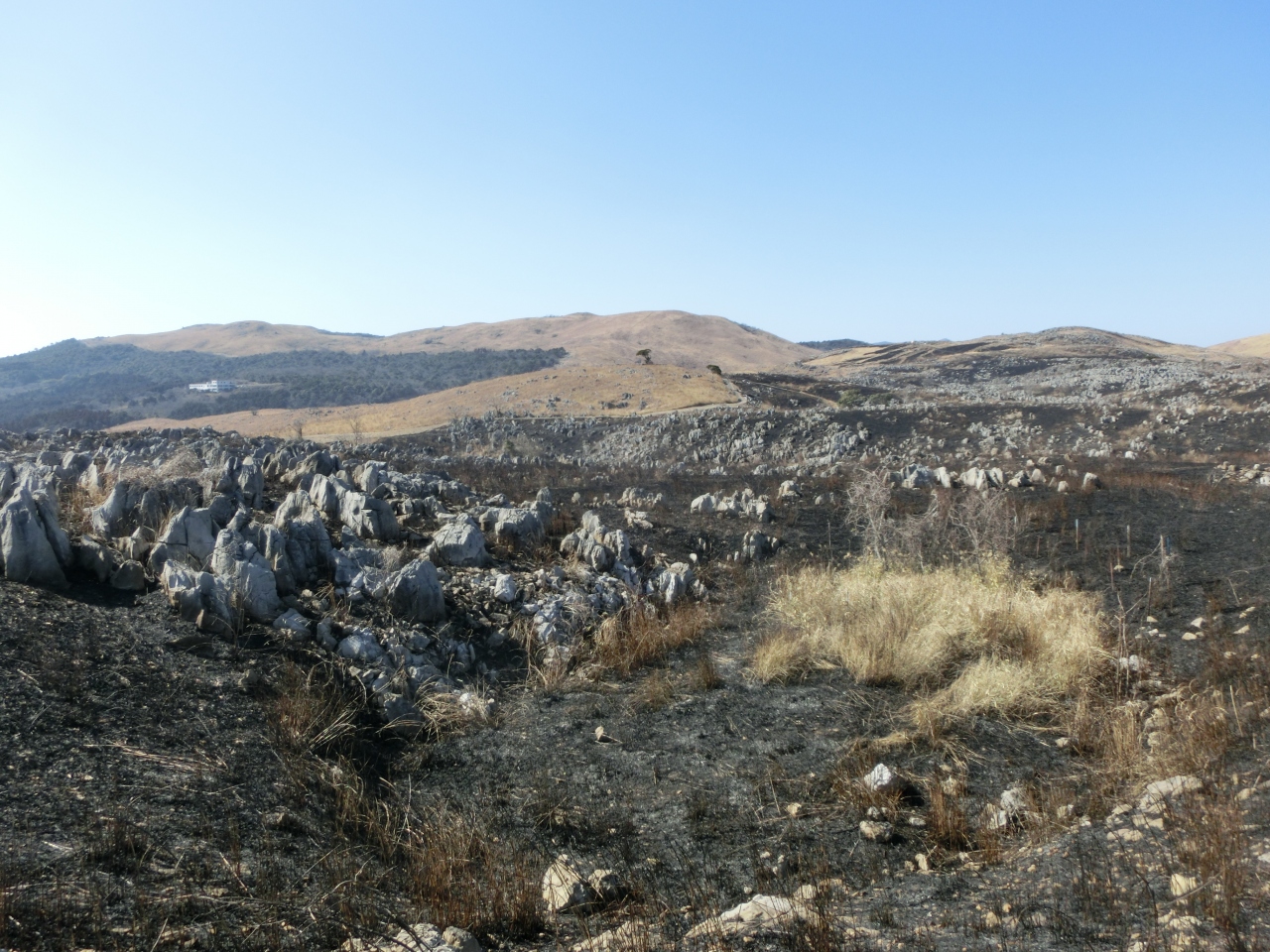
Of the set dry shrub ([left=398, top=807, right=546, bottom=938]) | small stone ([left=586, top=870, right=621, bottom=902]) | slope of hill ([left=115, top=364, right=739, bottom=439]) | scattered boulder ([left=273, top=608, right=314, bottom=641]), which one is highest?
slope of hill ([left=115, top=364, right=739, bottom=439])

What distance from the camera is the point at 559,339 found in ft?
315

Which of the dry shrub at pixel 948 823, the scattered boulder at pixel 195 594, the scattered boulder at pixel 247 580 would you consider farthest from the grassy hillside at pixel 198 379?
the dry shrub at pixel 948 823

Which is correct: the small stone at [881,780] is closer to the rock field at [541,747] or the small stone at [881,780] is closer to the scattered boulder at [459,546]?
the rock field at [541,747]

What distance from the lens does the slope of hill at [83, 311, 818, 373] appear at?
8538cm

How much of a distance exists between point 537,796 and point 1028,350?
7089cm

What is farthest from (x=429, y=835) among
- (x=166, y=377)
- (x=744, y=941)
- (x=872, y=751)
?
(x=166, y=377)

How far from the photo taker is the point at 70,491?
341 inches

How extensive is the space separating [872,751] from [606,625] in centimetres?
309

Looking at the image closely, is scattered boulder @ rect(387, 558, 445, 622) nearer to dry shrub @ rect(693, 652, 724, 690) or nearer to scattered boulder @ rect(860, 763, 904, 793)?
dry shrub @ rect(693, 652, 724, 690)

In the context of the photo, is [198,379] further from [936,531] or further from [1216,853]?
[1216,853]

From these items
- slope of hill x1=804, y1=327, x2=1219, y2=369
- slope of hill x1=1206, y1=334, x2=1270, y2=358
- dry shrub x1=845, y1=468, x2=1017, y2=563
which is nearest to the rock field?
dry shrub x1=845, y1=468, x2=1017, y2=563

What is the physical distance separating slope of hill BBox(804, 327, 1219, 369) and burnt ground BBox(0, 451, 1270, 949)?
61282mm

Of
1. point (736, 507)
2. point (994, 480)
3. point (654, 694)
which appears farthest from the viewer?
point (994, 480)

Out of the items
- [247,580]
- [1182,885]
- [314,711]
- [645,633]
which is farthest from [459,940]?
[645,633]
